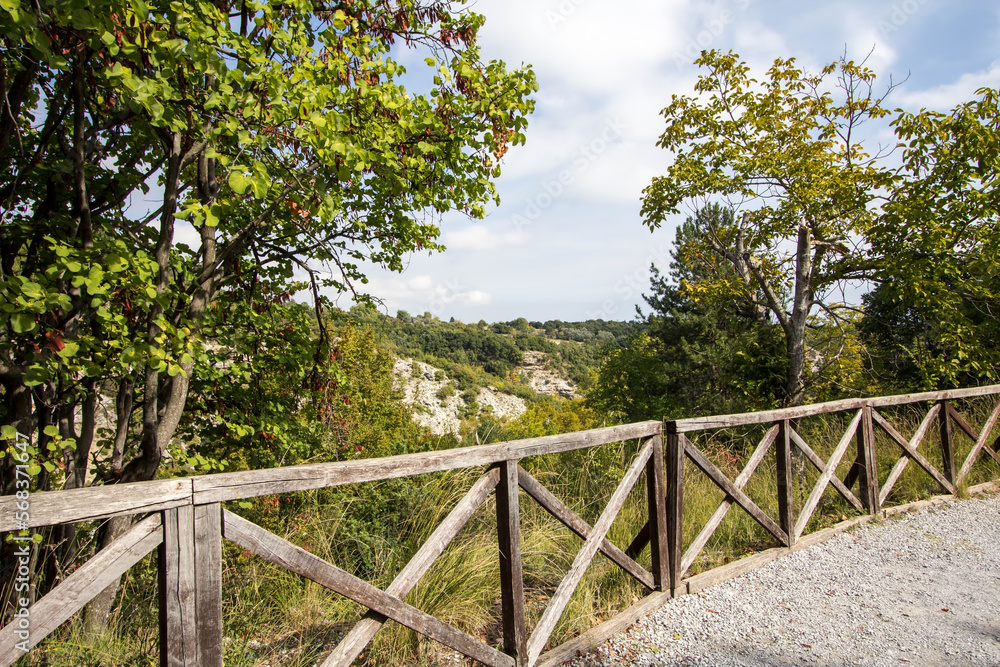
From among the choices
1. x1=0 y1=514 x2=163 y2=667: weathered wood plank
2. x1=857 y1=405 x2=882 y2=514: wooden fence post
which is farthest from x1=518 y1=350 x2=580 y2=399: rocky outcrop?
x1=0 y1=514 x2=163 y2=667: weathered wood plank

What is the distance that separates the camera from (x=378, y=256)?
17.1 feet

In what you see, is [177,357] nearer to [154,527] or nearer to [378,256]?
[154,527]

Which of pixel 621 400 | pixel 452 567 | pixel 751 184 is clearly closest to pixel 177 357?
pixel 452 567

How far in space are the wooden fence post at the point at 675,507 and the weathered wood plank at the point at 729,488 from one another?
0.08 metres

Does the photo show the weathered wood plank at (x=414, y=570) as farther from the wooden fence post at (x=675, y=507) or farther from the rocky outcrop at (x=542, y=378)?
the rocky outcrop at (x=542, y=378)

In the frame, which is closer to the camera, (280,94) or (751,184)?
(280,94)

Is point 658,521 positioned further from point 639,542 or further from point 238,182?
point 238,182

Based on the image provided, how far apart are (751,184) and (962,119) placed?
2187 millimetres

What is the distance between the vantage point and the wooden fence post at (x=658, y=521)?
140 inches

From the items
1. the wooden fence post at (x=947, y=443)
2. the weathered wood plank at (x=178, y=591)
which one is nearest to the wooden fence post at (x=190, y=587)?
the weathered wood plank at (x=178, y=591)

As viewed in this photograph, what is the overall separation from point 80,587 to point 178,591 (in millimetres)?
Result: 295

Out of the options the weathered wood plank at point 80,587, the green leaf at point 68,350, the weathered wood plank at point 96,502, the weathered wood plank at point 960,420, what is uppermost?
the green leaf at point 68,350

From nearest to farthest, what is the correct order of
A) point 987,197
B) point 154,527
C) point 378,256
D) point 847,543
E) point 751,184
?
point 154,527 < point 847,543 < point 378,256 < point 987,197 < point 751,184

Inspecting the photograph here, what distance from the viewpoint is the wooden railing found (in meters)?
1.66
